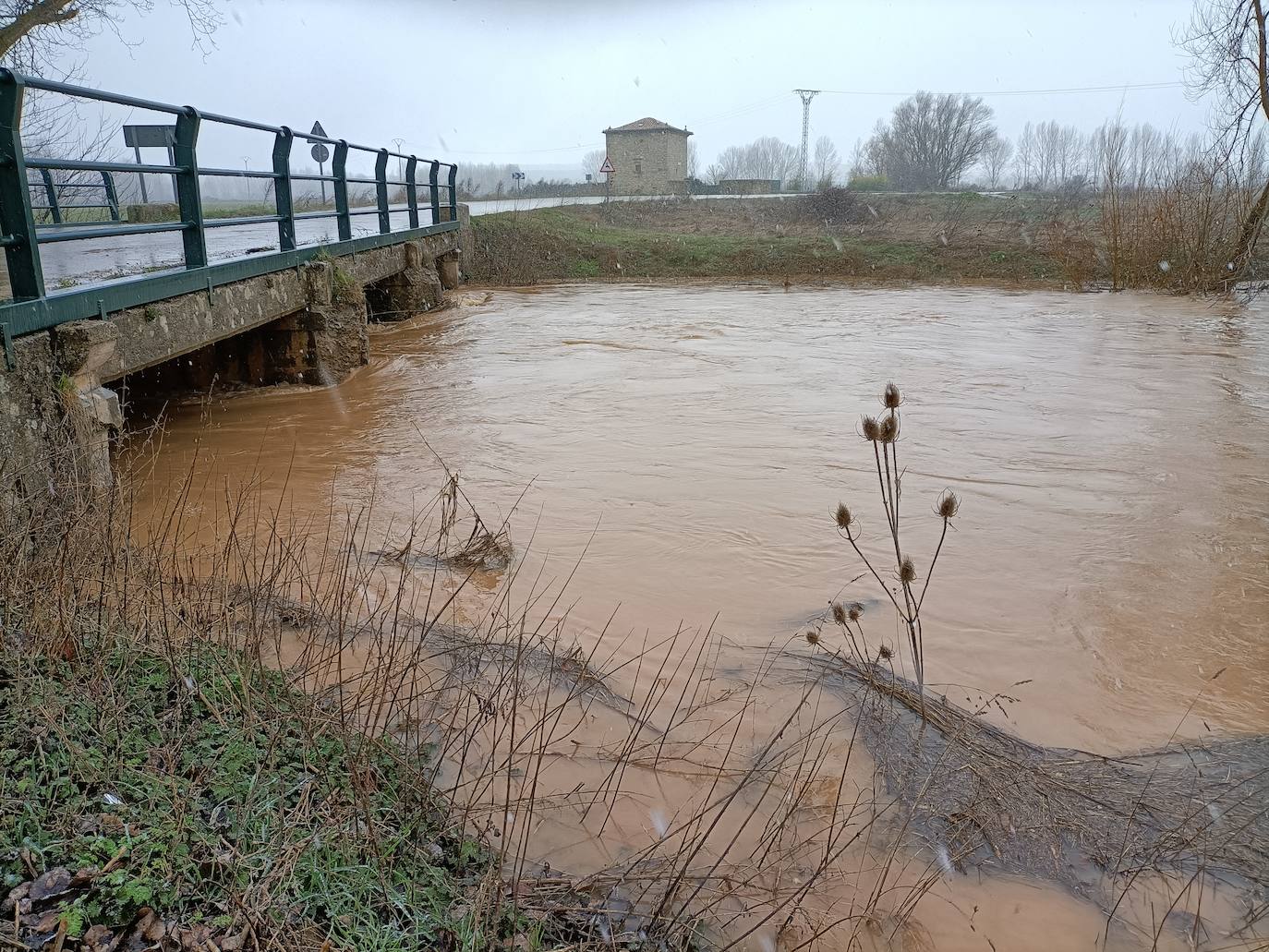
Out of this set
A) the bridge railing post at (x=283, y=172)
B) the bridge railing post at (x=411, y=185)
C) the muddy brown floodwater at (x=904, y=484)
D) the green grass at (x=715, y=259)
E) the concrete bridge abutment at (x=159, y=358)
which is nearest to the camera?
the muddy brown floodwater at (x=904, y=484)

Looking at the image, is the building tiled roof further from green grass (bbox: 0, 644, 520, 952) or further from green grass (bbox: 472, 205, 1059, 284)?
green grass (bbox: 0, 644, 520, 952)

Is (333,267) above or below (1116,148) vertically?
below

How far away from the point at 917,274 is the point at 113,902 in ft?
80.3

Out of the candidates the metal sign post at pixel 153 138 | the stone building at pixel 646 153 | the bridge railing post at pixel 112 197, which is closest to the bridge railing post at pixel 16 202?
the metal sign post at pixel 153 138

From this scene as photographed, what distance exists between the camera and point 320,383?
10070 millimetres

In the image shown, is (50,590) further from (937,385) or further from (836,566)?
(937,385)

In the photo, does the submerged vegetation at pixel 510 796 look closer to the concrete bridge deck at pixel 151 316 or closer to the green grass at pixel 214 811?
the green grass at pixel 214 811

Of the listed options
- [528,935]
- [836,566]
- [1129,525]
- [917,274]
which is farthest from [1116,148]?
[528,935]

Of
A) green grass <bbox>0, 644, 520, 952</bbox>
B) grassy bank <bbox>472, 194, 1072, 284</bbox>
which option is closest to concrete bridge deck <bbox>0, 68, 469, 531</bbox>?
green grass <bbox>0, 644, 520, 952</bbox>

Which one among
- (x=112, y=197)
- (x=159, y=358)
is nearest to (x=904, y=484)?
(x=159, y=358)

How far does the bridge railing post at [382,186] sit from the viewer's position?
12.3m

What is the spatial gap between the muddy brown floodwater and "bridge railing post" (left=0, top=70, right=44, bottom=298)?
1.57 metres

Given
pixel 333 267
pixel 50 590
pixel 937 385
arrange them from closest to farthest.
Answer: pixel 50 590 < pixel 333 267 < pixel 937 385

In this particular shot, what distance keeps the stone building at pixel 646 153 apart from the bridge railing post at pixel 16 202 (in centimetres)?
5304
